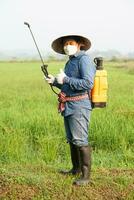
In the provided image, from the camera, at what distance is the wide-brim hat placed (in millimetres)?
4863

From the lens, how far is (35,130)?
804cm

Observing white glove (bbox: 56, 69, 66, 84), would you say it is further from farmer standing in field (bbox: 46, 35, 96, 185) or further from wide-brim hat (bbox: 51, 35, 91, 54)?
wide-brim hat (bbox: 51, 35, 91, 54)

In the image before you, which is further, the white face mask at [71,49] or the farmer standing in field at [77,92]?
the white face mask at [71,49]

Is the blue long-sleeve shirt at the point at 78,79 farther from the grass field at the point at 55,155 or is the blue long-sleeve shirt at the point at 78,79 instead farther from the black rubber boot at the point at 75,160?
the grass field at the point at 55,155

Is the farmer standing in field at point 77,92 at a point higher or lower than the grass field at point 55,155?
higher

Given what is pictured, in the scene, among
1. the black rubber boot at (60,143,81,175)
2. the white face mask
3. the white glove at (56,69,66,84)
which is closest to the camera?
the white glove at (56,69,66,84)

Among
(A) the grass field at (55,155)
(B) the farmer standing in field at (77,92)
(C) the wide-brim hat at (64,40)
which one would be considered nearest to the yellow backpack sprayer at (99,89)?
(B) the farmer standing in field at (77,92)

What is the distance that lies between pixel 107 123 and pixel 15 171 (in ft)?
9.32

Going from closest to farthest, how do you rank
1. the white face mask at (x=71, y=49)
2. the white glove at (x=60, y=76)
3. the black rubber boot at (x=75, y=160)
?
the white glove at (x=60, y=76) < the white face mask at (x=71, y=49) < the black rubber boot at (x=75, y=160)

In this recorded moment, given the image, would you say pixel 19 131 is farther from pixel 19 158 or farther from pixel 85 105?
pixel 85 105

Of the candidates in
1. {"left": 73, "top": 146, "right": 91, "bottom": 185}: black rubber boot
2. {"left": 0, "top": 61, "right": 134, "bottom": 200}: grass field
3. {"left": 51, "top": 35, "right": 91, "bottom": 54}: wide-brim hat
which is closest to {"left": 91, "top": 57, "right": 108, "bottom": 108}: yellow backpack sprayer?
{"left": 51, "top": 35, "right": 91, "bottom": 54}: wide-brim hat

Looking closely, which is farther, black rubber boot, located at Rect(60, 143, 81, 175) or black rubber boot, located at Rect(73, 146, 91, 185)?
black rubber boot, located at Rect(60, 143, 81, 175)

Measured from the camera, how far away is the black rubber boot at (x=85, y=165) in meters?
4.89

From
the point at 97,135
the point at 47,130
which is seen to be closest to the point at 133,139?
the point at 97,135
